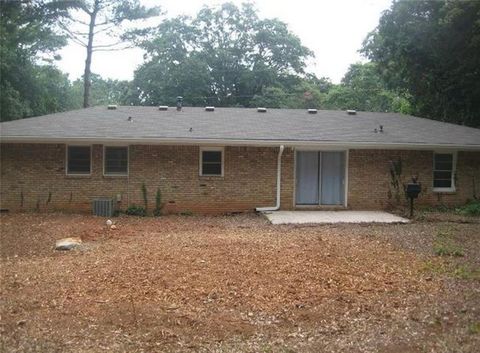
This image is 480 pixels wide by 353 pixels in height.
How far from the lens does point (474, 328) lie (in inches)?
188

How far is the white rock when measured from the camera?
8750mm

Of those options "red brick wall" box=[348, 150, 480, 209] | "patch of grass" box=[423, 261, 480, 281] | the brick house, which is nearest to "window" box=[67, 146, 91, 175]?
the brick house

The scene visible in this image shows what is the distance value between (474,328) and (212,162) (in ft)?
32.8

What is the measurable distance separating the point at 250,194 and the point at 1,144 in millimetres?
7676

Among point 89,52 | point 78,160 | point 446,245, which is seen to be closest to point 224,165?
point 78,160

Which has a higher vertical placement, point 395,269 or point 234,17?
point 234,17

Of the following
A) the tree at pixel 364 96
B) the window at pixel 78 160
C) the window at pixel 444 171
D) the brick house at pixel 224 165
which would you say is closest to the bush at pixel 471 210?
the brick house at pixel 224 165

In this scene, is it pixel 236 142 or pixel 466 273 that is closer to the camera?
pixel 466 273

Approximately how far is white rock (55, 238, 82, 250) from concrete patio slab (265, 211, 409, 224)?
504cm

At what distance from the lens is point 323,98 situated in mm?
33844

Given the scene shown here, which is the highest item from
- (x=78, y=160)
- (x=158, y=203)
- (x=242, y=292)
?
(x=78, y=160)

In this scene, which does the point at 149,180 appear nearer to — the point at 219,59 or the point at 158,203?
the point at 158,203

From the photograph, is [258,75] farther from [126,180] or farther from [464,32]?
[126,180]

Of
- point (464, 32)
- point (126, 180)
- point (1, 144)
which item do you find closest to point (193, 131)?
point (126, 180)
